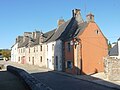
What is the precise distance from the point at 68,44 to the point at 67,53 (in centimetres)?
155

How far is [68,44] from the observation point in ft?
128

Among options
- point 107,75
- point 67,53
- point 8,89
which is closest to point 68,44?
point 67,53

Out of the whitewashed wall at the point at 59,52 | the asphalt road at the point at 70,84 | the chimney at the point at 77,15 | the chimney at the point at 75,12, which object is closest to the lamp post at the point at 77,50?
the whitewashed wall at the point at 59,52

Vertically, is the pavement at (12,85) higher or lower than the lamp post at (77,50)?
lower

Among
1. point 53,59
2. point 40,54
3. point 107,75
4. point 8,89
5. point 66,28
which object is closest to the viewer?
point 8,89

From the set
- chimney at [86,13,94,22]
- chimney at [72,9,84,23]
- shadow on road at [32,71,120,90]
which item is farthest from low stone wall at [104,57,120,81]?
chimney at [72,9,84,23]

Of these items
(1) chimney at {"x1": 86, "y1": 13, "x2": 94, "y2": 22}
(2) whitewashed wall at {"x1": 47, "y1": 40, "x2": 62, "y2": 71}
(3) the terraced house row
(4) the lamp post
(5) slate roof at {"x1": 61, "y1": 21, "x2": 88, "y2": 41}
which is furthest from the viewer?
(2) whitewashed wall at {"x1": 47, "y1": 40, "x2": 62, "y2": 71}

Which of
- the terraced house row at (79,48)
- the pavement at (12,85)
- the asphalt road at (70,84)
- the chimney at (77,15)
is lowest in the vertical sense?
the asphalt road at (70,84)

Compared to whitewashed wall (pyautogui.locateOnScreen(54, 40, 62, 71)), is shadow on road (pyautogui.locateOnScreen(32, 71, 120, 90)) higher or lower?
lower

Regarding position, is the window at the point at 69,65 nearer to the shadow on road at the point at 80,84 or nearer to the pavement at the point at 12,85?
the shadow on road at the point at 80,84

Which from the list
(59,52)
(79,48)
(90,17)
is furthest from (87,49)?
(59,52)

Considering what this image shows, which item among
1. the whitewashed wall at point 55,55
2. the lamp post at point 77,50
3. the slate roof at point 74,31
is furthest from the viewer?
the whitewashed wall at point 55,55

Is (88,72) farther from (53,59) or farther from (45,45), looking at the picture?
(45,45)

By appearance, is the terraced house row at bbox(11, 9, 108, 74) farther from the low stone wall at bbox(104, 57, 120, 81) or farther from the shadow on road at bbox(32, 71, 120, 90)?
the low stone wall at bbox(104, 57, 120, 81)
